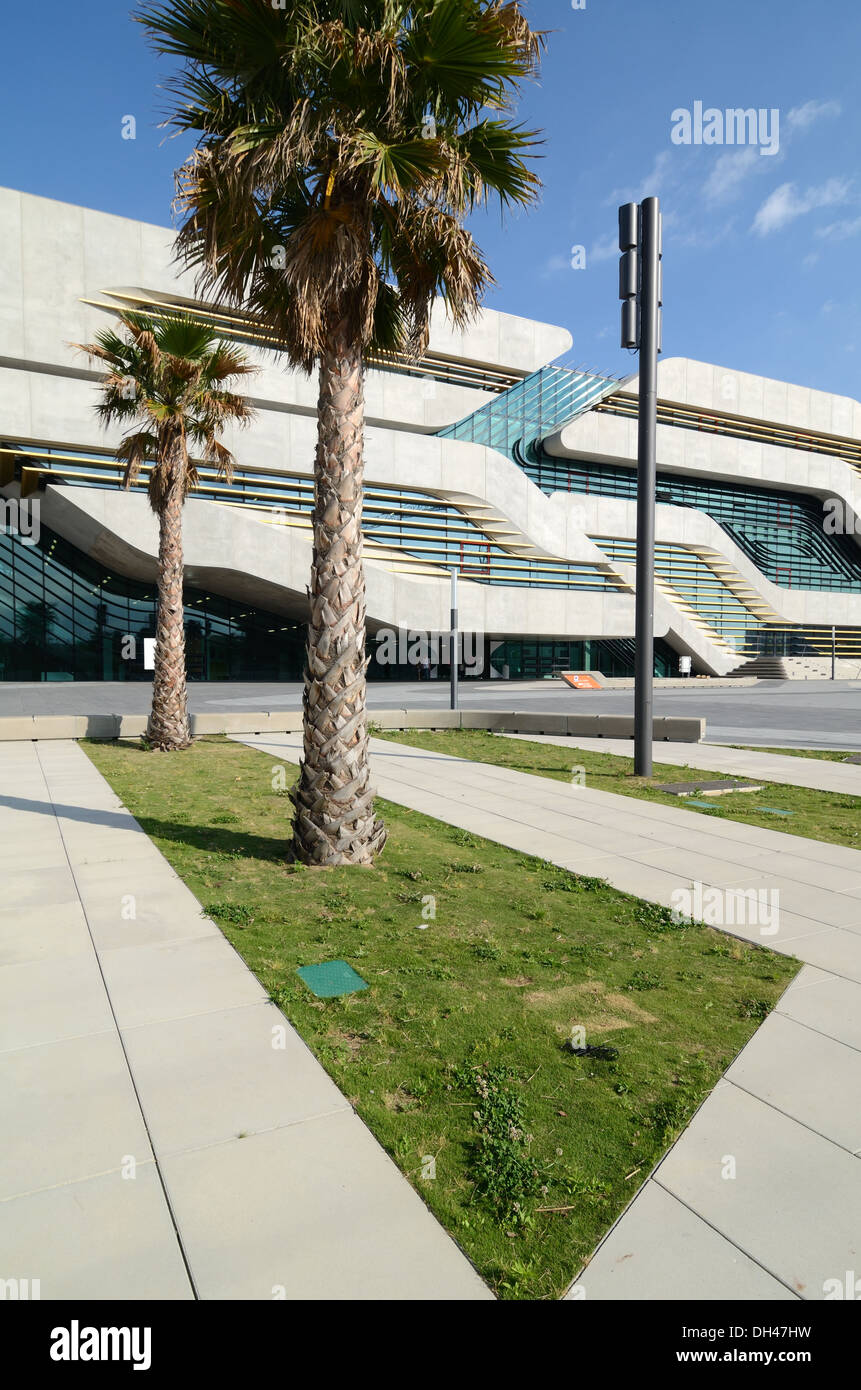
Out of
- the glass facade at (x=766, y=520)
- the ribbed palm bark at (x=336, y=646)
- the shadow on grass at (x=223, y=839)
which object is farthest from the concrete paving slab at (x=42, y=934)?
the glass facade at (x=766, y=520)

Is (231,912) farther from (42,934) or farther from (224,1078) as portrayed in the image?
(224,1078)

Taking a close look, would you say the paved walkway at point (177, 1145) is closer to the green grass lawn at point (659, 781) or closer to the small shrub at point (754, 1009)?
the small shrub at point (754, 1009)

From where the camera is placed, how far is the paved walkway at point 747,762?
41.5ft

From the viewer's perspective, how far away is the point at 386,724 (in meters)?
20.1

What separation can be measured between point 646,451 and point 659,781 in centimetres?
546

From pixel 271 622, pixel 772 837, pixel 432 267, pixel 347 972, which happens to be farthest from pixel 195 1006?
pixel 271 622

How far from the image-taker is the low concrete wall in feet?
56.2

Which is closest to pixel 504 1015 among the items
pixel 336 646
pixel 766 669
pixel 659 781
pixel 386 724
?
pixel 336 646

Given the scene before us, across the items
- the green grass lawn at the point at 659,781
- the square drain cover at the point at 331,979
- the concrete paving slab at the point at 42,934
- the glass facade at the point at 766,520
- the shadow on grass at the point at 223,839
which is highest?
the glass facade at the point at 766,520

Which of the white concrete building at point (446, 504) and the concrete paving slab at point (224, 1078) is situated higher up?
the white concrete building at point (446, 504)

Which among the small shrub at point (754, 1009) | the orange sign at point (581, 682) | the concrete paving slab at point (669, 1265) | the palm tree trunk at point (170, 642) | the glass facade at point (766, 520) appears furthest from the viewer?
the glass facade at point (766, 520)

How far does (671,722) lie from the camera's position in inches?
715

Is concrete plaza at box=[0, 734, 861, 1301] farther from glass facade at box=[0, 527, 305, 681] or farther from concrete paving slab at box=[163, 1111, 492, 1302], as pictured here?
glass facade at box=[0, 527, 305, 681]

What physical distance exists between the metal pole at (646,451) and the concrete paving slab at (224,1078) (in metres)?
9.68
